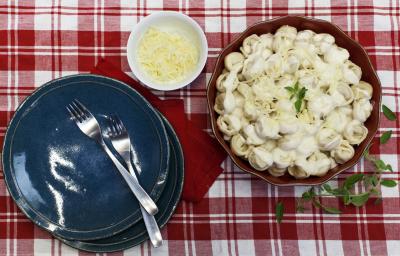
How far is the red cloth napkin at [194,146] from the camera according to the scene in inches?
44.4

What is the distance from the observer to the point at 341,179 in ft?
3.74

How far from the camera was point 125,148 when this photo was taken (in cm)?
104

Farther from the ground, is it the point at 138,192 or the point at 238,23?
the point at 238,23

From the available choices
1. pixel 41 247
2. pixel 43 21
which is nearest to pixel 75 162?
pixel 41 247

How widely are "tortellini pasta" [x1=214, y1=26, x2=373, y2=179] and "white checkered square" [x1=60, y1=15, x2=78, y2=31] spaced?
0.34 metres

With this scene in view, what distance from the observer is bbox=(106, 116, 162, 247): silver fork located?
1.04 metres

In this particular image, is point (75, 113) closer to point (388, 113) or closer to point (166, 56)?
point (166, 56)

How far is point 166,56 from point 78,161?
0.26 m

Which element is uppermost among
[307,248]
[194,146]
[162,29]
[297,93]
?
[162,29]

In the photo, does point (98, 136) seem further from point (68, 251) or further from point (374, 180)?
point (374, 180)

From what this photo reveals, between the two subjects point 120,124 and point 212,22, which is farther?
point 212,22

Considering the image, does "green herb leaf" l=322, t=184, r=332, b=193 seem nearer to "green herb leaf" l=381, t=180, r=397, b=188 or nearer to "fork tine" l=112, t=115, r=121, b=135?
"green herb leaf" l=381, t=180, r=397, b=188

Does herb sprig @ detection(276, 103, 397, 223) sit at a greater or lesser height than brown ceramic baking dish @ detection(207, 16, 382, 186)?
lesser

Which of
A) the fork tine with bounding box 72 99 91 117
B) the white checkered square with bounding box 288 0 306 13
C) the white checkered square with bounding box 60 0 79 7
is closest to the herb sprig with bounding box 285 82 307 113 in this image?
the white checkered square with bounding box 288 0 306 13
